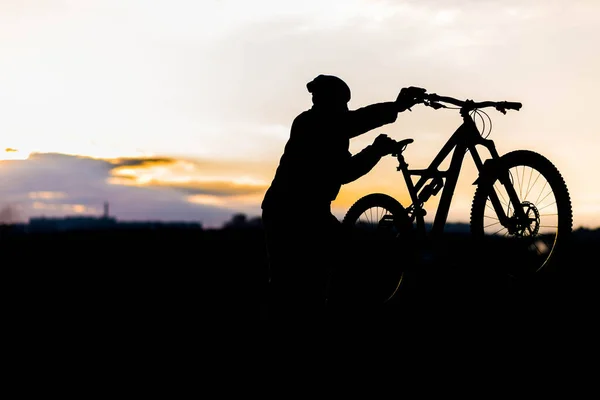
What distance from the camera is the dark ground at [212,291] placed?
25.3 feet

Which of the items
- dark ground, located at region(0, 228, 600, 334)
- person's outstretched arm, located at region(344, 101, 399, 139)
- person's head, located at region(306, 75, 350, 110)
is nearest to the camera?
person's head, located at region(306, 75, 350, 110)

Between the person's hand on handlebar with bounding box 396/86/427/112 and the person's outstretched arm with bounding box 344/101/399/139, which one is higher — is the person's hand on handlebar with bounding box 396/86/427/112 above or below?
above

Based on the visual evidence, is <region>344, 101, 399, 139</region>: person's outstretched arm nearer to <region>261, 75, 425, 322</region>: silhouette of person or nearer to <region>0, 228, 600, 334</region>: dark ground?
<region>261, 75, 425, 322</region>: silhouette of person

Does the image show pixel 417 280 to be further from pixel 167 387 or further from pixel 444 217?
pixel 167 387

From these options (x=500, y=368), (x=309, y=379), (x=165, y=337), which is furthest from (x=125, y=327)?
(x=500, y=368)

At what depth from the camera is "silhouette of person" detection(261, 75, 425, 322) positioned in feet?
22.3

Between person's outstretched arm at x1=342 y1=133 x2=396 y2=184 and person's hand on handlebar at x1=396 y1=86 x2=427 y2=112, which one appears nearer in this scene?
person's outstretched arm at x1=342 y1=133 x2=396 y2=184

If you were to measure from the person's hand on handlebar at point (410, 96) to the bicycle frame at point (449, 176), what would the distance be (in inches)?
Answer: 18.6

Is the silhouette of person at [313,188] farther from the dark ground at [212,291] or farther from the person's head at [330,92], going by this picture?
the dark ground at [212,291]

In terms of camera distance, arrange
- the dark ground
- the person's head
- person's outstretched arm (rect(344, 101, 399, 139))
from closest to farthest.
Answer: the person's head < person's outstretched arm (rect(344, 101, 399, 139)) < the dark ground

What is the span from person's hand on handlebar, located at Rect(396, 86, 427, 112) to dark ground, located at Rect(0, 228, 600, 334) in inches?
56.2

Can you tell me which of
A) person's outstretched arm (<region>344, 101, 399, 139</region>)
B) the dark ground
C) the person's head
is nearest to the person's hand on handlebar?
person's outstretched arm (<region>344, 101, 399, 139</region>)

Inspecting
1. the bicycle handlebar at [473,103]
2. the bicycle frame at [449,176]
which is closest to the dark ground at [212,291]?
the bicycle frame at [449,176]

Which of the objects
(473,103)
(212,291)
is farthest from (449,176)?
(212,291)
